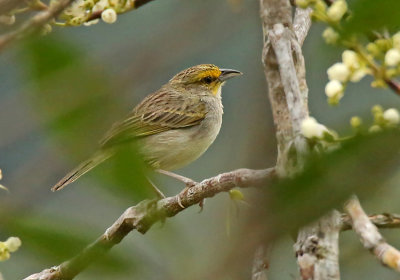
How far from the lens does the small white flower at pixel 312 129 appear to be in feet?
4.01

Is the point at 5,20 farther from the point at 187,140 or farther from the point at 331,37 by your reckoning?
the point at 187,140

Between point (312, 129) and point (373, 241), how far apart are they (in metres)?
0.26

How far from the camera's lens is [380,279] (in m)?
3.88

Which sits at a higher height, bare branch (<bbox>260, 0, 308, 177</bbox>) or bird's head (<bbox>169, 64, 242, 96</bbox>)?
bare branch (<bbox>260, 0, 308, 177</bbox>)

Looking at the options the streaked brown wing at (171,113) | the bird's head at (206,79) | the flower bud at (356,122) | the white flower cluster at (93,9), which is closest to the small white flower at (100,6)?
the white flower cluster at (93,9)

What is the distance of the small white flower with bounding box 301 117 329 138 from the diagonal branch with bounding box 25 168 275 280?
142 millimetres

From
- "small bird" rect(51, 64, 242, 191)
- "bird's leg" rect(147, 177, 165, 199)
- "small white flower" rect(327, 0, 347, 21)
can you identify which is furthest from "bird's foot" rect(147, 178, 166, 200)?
"small bird" rect(51, 64, 242, 191)

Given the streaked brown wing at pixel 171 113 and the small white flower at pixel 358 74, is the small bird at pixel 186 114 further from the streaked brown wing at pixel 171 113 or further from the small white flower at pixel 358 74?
the small white flower at pixel 358 74

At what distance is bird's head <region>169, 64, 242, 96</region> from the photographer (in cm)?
652

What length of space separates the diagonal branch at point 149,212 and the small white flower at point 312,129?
0.47ft

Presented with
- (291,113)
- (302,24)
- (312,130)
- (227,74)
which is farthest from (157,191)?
(227,74)

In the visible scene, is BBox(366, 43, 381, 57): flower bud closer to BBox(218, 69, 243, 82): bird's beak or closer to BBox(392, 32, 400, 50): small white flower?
BBox(392, 32, 400, 50): small white flower

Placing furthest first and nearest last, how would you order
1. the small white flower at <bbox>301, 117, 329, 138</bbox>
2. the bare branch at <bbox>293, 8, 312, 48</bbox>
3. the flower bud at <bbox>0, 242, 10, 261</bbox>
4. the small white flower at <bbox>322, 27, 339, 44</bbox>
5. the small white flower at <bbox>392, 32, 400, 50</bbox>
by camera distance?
1. the bare branch at <bbox>293, 8, 312, 48</bbox>
2. the flower bud at <bbox>0, 242, 10, 261</bbox>
3. the small white flower at <bbox>392, 32, 400, 50</bbox>
4. the small white flower at <bbox>301, 117, 329, 138</bbox>
5. the small white flower at <bbox>322, 27, 339, 44</bbox>

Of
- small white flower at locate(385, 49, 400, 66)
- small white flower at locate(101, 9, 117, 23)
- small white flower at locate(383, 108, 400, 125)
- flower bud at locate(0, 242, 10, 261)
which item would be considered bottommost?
flower bud at locate(0, 242, 10, 261)
